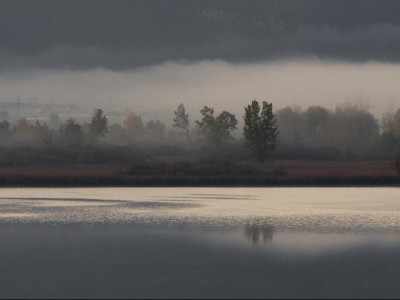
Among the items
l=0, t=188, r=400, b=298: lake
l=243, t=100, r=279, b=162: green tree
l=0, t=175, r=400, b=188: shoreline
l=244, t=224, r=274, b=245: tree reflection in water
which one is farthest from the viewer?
l=243, t=100, r=279, b=162: green tree

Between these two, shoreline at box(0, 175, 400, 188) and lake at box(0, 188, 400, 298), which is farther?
shoreline at box(0, 175, 400, 188)

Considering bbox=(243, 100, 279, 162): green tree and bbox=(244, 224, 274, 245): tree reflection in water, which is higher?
bbox=(243, 100, 279, 162): green tree

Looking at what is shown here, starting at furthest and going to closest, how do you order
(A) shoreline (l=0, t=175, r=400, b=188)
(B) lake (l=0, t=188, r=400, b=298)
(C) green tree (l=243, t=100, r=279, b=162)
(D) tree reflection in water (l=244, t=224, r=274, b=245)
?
(C) green tree (l=243, t=100, r=279, b=162), (A) shoreline (l=0, t=175, r=400, b=188), (D) tree reflection in water (l=244, t=224, r=274, b=245), (B) lake (l=0, t=188, r=400, b=298)

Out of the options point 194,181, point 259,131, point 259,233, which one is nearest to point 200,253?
point 259,233

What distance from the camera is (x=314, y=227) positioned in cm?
5519

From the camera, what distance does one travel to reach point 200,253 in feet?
137

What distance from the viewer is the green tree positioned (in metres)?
168

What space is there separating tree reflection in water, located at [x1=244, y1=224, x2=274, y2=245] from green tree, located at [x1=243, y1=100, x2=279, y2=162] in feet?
367

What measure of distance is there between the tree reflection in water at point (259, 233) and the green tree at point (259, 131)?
112012 mm

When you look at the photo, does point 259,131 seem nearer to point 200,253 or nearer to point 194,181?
point 194,181

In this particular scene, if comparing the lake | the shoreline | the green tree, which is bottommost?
the lake

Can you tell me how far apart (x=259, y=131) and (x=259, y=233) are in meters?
118

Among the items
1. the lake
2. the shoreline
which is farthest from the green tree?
the lake

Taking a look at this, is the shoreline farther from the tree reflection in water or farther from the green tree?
the tree reflection in water
